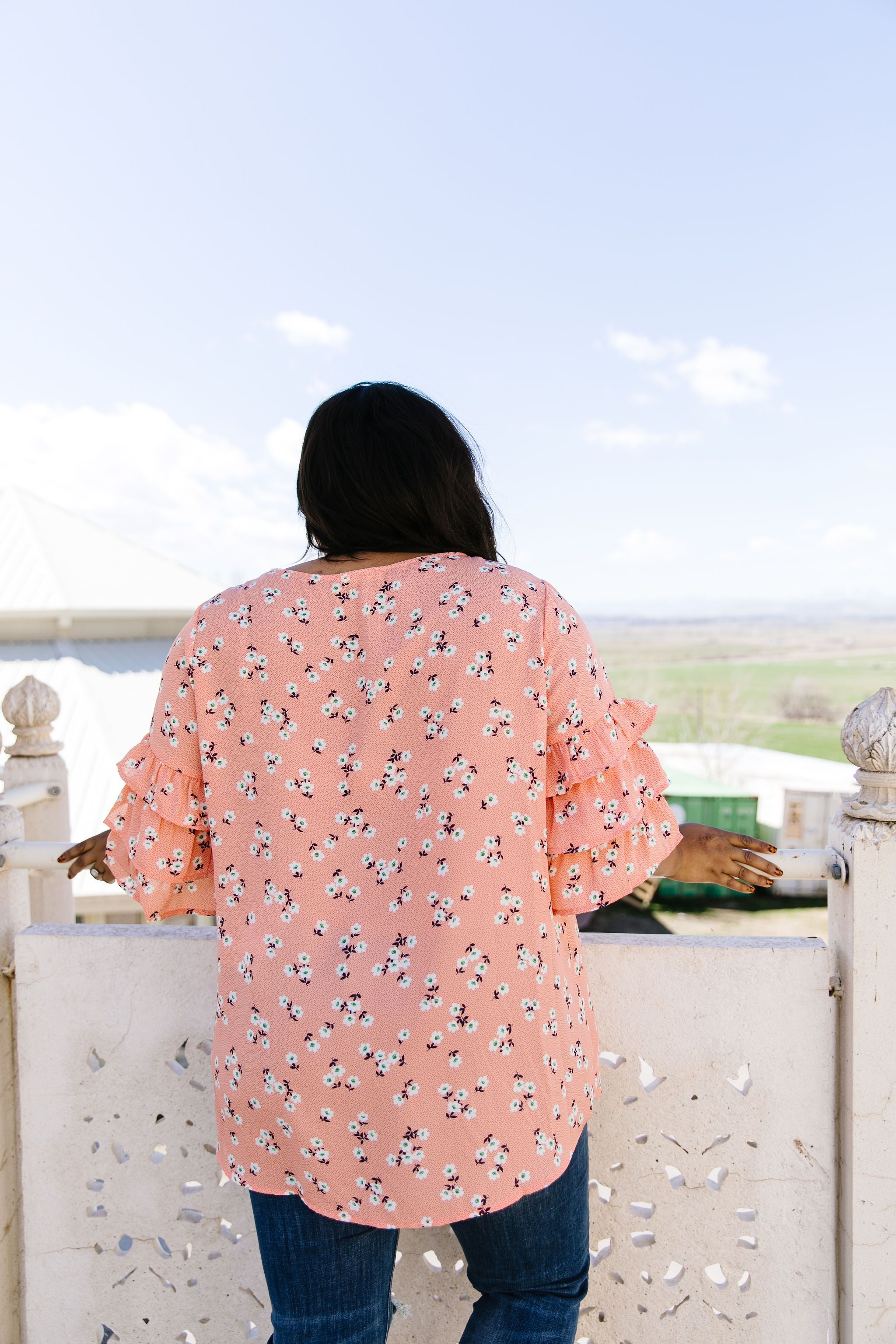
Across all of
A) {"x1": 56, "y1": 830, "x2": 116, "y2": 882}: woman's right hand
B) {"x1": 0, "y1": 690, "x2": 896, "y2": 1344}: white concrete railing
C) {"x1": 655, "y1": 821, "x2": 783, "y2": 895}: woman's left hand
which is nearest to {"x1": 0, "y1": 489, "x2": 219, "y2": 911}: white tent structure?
{"x1": 0, "y1": 690, "x2": 896, "y2": 1344}: white concrete railing

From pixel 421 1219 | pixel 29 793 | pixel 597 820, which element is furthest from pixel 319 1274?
pixel 29 793

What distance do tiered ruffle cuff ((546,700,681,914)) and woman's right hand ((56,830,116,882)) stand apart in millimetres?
702

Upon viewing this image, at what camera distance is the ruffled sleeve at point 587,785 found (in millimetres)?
965

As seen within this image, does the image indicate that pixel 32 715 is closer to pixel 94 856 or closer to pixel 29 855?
pixel 29 855

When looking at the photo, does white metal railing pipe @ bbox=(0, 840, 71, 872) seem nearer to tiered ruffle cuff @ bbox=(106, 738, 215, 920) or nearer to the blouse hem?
tiered ruffle cuff @ bbox=(106, 738, 215, 920)

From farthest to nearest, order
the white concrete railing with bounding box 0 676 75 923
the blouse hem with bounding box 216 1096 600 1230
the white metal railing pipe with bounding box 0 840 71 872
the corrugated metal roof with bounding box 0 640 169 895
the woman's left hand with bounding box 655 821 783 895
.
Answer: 1. the corrugated metal roof with bounding box 0 640 169 895
2. the white concrete railing with bounding box 0 676 75 923
3. the white metal railing pipe with bounding box 0 840 71 872
4. the woman's left hand with bounding box 655 821 783 895
5. the blouse hem with bounding box 216 1096 600 1230

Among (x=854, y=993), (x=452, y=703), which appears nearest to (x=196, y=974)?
(x=452, y=703)

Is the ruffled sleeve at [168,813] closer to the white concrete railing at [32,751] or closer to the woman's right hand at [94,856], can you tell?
the woman's right hand at [94,856]

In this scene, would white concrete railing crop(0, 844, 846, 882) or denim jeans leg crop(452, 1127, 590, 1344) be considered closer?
denim jeans leg crop(452, 1127, 590, 1344)

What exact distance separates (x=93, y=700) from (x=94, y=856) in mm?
6582

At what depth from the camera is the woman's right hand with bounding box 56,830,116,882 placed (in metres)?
1.31

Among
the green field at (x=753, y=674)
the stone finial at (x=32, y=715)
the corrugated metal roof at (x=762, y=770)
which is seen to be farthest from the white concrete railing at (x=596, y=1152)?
the green field at (x=753, y=674)

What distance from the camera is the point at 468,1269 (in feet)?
3.42

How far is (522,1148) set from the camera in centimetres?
93
